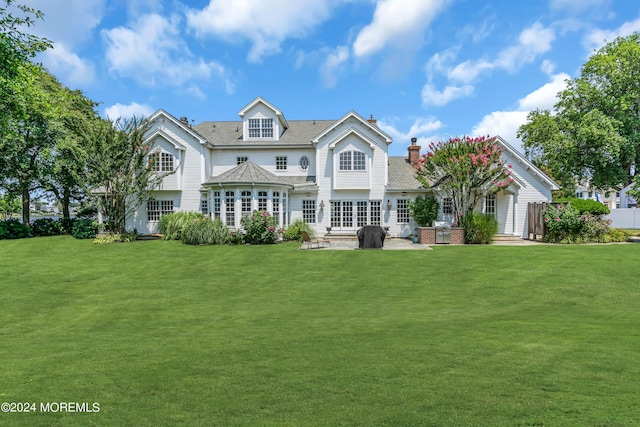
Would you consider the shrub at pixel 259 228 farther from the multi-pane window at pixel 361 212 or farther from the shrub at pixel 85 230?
the shrub at pixel 85 230

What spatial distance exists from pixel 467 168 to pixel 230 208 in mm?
14811

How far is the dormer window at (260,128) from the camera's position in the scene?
91.0ft

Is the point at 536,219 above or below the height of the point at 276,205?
below

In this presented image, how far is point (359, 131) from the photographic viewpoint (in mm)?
25234

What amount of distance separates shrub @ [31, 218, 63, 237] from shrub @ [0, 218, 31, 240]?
78 centimetres

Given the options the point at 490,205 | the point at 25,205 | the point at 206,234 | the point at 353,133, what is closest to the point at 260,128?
the point at 353,133

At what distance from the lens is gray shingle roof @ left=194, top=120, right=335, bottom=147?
27312mm

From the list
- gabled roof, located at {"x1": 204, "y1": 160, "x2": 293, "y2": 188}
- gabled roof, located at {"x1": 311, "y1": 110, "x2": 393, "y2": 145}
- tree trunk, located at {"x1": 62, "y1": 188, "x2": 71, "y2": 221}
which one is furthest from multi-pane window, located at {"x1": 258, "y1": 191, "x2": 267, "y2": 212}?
tree trunk, located at {"x1": 62, "y1": 188, "x2": 71, "y2": 221}

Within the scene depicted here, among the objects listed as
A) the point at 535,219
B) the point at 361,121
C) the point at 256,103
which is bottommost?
the point at 535,219

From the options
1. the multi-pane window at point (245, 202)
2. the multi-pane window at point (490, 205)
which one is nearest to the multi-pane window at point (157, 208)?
the multi-pane window at point (245, 202)

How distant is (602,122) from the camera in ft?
96.5

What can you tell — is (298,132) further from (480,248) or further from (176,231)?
(480,248)

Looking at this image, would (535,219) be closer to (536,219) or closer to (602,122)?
(536,219)

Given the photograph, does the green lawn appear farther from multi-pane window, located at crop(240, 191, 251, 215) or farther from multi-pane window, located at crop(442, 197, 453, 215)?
multi-pane window, located at crop(442, 197, 453, 215)
